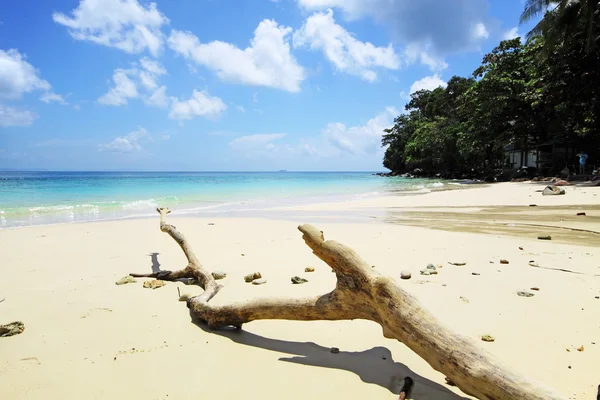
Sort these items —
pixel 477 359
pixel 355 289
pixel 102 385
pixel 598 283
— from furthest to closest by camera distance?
pixel 598 283 → pixel 355 289 → pixel 102 385 → pixel 477 359

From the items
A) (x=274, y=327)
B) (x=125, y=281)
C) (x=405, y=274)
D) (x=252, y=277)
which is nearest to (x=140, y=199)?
(x=125, y=281)

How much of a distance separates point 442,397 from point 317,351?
99cm

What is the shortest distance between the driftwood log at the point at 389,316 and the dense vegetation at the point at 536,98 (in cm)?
2659

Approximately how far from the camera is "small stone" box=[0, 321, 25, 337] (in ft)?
10.4

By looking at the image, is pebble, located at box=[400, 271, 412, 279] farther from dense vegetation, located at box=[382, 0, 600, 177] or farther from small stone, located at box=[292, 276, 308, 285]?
dense vegetation, located at box=[382, 0, 600, 177]

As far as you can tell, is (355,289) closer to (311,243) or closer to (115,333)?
(311,243)

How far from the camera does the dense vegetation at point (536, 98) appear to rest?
79.7 feet

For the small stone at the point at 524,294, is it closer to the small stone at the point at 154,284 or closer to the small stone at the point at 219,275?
the small stone at the point at 219,275

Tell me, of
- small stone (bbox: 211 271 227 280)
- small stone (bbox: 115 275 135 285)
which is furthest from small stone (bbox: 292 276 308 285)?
small stone (bbox: 115 275 135 285)

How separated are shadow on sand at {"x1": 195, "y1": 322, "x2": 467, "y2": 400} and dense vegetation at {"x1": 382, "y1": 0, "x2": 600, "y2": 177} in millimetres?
26538

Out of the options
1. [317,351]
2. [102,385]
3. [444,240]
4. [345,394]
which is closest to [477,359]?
[345,394]

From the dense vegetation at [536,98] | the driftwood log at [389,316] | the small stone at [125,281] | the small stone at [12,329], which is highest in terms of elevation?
the dense vegetation at [536,98]

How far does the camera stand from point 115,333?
3.26 m

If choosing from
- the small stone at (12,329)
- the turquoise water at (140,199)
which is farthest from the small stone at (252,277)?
the turquoise water at (140,199)
